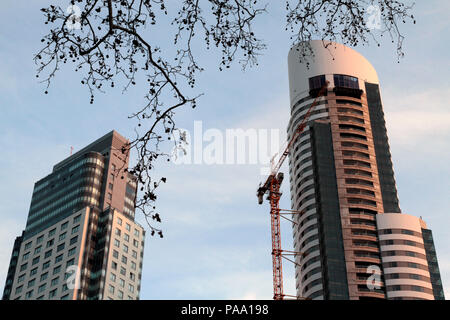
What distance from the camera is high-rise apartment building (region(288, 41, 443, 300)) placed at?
13312 centimetres

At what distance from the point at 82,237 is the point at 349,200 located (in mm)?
67018

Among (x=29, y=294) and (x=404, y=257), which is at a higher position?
(x=404, y=257)

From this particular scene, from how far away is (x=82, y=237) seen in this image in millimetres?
142250

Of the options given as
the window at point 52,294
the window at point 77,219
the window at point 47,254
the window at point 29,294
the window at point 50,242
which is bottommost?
the window at point 52,294

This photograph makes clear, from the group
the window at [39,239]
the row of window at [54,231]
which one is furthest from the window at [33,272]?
the window at [39,239]

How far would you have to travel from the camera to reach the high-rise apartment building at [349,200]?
133m

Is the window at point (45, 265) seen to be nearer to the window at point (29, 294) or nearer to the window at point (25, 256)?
the window at point (29, 294)

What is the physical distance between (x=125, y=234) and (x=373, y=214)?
207ft

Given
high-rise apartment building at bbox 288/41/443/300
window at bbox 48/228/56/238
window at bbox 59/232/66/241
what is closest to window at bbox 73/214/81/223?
window at bbox 59/232/66/241

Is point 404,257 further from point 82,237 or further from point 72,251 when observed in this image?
point 72,251

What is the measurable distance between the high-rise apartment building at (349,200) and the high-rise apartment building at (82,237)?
148 feet

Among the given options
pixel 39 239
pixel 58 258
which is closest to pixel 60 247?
pixel 58 258

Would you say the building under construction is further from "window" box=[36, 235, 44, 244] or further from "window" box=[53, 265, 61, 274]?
"window" box=[36, 235, 44, 244]
